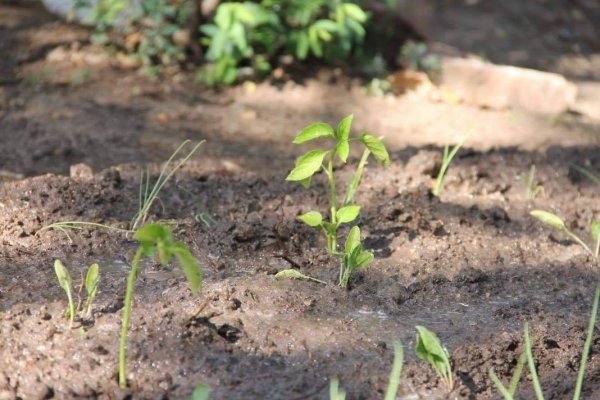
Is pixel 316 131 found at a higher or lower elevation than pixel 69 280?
higher

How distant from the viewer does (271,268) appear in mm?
2781

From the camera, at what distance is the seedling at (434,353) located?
215cm

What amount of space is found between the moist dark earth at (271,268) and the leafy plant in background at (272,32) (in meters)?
0.45

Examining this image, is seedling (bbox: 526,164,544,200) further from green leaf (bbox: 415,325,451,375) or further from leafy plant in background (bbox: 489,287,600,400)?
green leaf (bbox: 415,325,451,375)

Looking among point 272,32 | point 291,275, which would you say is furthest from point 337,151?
point 272,32

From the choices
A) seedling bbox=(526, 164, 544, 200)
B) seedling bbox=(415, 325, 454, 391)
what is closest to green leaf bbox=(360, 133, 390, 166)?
seedling bbox=(415, 325, 454, 391)

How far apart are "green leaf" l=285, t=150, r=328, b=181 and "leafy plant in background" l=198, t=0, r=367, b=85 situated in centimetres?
227

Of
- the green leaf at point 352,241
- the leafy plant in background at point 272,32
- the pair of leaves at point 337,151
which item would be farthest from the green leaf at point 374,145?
the leafy plant in background at point 272,32

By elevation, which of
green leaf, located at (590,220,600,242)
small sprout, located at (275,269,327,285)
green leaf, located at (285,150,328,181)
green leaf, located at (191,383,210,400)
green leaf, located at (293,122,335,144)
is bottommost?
green leaf, located at (590,220,600,242)

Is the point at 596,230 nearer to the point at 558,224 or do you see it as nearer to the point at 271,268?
the point at 558,224

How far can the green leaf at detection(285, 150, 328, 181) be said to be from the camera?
8.95 ft

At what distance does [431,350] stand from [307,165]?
79cm

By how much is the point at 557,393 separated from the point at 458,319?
39 centimetres

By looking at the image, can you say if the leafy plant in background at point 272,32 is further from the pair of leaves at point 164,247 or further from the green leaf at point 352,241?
the pair of leaves at point 164,247
